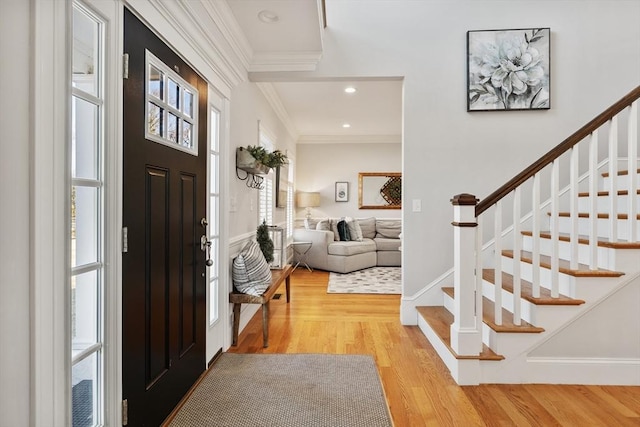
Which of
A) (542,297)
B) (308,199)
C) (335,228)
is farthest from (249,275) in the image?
(308,199)

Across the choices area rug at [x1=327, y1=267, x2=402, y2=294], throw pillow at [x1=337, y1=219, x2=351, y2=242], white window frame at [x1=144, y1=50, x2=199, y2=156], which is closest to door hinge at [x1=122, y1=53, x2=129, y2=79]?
white window frame at [x1=144, y1=50, x2=199, y2=156]

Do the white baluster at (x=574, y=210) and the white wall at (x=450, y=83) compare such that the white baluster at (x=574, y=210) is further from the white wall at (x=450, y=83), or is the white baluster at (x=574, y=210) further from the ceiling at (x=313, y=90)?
the ceiling at (x=313, y=90)

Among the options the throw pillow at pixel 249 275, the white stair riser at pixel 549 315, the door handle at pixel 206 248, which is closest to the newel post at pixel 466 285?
the white stair riser at pixel 549 315

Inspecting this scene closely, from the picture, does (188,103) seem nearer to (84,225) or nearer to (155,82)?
(155,82)

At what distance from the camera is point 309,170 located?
7.27m

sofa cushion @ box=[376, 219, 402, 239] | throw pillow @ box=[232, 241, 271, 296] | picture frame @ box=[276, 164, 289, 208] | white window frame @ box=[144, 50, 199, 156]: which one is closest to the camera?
white window frame @ box=[144, 50, 199, 156]

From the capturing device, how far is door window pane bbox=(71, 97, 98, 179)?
119 cm

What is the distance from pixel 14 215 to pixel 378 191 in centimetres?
673

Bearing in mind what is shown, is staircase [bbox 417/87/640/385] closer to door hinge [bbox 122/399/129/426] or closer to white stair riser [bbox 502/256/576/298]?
white stair riser [bbox 502/256/576/298]

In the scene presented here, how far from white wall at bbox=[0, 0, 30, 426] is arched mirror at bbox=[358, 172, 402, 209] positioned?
6561 millimetres

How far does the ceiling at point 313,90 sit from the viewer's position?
7.89 ft

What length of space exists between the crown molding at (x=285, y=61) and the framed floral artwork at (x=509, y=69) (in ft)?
4.71

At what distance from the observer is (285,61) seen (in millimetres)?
3162

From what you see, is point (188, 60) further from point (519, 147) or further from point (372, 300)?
point (372, 300)
